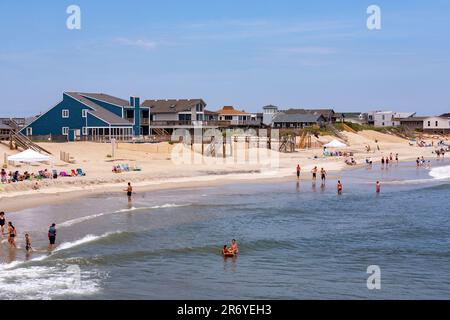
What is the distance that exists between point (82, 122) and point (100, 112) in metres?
2.54

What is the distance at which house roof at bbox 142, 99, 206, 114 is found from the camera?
269 feet

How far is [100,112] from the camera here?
6631cm

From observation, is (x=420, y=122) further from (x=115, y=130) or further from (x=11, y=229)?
(x=11, y=229)

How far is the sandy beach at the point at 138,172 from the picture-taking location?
34594mm

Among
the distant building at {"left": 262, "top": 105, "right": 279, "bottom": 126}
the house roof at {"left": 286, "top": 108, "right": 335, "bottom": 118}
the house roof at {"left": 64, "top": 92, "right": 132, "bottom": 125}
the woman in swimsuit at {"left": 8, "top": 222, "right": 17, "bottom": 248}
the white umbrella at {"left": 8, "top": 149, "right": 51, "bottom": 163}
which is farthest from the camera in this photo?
the house roof at {"left": 286, "top": 108, "right": 335, "bottom": 118}

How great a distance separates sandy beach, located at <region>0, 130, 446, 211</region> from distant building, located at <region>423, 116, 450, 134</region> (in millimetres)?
68319

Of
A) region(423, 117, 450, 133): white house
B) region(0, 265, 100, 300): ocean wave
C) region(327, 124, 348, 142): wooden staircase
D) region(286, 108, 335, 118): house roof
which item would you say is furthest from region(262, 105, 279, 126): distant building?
region(0, 265, 100, 300): ocean wave

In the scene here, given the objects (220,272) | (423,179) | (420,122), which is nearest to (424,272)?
(220,272)

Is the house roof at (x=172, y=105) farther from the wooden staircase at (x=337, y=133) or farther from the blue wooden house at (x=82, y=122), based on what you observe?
the wooden staircase at (x=337, y=133)

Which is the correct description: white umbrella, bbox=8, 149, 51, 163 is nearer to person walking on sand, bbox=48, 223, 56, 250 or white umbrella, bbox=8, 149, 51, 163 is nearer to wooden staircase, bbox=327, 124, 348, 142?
person walking on sand, bbox=48, 223, 56, 250

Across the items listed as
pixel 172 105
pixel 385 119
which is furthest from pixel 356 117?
pixel 172 105

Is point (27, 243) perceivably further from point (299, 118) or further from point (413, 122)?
point (413, 122)
